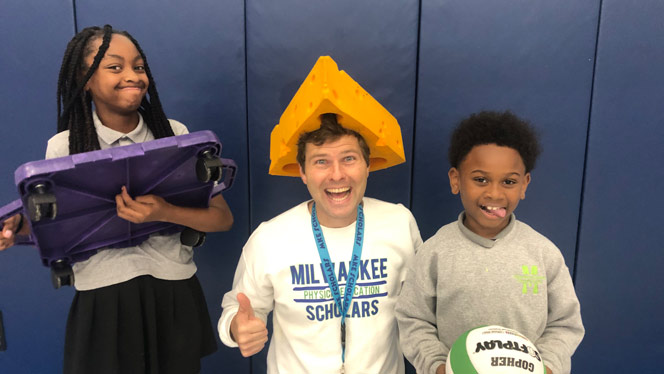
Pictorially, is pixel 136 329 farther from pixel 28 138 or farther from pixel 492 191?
pixel 492 191

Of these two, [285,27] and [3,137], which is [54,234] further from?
[285,27]

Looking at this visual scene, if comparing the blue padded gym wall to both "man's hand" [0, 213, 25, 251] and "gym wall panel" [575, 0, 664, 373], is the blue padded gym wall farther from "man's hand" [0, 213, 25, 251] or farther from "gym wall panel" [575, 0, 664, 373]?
"man's hand" [0, 213, 25, 251]

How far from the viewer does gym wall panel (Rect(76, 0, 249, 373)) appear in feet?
6.45

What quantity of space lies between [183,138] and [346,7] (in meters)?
1.00

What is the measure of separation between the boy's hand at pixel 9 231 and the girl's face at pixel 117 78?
0.43 meters

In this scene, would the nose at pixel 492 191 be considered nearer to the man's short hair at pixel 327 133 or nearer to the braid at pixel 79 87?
the man's short hair at pixel 327 133

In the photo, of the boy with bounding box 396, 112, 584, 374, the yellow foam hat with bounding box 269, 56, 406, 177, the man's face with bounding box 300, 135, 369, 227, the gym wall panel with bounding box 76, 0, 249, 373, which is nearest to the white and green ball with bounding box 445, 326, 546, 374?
the boy with bounding box 396, 112, 584, 374

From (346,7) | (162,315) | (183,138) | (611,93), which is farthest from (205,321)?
(611,93)

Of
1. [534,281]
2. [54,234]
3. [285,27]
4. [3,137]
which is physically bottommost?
[534,281]

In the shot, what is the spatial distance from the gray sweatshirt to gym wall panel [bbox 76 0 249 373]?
1.02m

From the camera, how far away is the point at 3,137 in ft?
6.71

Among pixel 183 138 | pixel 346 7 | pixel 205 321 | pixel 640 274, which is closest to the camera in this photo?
pixel 183 138

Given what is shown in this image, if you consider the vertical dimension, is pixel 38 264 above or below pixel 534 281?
below

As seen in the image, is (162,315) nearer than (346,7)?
Yes
